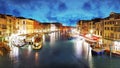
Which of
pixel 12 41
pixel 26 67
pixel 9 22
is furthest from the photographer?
pixel 9 22

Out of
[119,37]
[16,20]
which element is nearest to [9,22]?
[16,20]

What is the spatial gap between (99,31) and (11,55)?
466 cm

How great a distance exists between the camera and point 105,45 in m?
11.5

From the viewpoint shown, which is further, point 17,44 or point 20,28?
point 20,28

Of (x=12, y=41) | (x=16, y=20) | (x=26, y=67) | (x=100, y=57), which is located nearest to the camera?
(x=26, y=67)

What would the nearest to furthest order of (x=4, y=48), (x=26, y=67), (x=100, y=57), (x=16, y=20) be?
(x=26, y=67) < (x=100, y=57) < (x=4, y=48) < (x=16, y=20)

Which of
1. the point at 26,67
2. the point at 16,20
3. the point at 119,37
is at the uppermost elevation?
the point at 16,20

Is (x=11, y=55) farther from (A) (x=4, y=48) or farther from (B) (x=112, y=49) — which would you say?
(B) (x=112, y=49)

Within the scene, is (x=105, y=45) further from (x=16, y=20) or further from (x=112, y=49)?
(x=16, y=20)

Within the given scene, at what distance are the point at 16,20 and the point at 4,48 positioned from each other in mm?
5881

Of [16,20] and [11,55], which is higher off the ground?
[16,20]

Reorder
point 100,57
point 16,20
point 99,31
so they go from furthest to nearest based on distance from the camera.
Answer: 1. point 16,20
2. point 99,31
3. point 100,57

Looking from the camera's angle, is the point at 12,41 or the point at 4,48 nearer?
the point at 4,48

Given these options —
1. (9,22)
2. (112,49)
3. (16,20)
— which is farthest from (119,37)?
(16,20)
